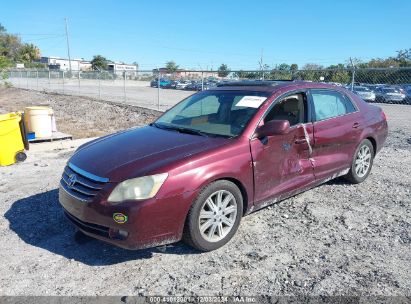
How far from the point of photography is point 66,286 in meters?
3.17

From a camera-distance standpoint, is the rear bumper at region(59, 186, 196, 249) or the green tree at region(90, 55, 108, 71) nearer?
the rear bumper at region(59, 186, 196, 249)

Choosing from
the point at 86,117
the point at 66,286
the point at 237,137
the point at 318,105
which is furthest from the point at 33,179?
the point at 86,117

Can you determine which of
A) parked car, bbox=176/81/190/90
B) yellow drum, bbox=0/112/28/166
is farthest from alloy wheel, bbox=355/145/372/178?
parked car, bbox=176/81/190/90

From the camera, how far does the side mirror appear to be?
12.7ft

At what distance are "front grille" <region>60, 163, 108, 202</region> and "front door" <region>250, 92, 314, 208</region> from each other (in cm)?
156

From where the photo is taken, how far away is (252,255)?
365 centimetres

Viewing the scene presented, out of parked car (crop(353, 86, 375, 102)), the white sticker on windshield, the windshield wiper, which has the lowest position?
parked car (crop(353, 86, 375, 102))

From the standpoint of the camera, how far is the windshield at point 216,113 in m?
4.16

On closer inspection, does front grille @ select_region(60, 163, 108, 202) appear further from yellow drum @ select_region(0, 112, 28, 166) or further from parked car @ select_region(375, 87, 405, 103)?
parked car @ select_region(375, 87, 405, 103)

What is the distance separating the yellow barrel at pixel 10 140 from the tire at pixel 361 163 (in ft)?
19.1

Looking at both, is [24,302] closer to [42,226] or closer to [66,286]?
[66,286]

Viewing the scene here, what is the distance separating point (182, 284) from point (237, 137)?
154 centimetres

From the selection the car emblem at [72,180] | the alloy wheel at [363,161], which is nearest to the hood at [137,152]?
the car emblem at [72,180]

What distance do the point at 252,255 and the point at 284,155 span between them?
3.92ft
